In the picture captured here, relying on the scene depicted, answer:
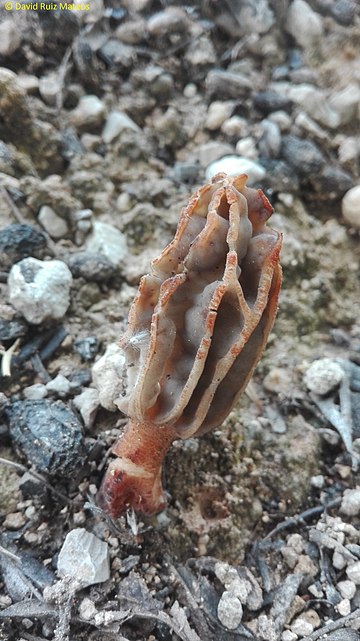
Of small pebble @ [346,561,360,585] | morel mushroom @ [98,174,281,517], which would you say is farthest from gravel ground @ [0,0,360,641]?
morel mushroom @ [98,174,281,517]

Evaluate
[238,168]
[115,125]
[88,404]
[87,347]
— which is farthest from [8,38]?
[88,404]

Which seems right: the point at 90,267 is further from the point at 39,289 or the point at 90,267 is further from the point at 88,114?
the point at 88,114

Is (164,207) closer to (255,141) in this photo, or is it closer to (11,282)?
(255,141)

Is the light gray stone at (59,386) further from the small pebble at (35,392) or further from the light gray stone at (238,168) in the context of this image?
the light gray stone at (238,168)

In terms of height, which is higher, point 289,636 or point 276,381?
point 276,381

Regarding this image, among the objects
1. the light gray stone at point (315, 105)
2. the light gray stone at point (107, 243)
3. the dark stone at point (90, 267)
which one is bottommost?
the dark stone at point (90, 267)

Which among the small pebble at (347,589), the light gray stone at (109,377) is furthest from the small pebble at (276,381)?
the small pebble at (347,589)
